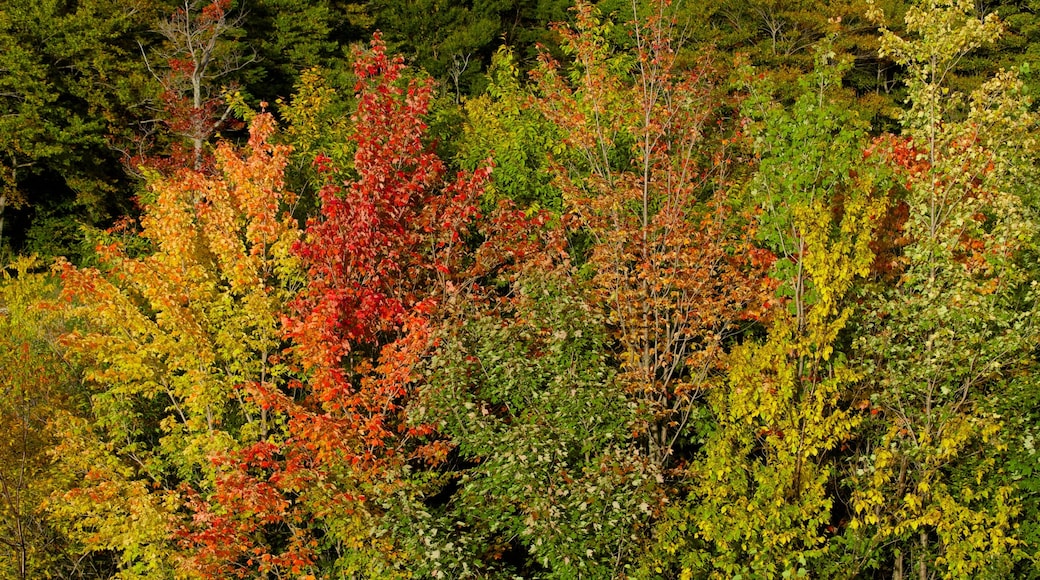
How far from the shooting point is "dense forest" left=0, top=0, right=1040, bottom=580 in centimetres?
1179

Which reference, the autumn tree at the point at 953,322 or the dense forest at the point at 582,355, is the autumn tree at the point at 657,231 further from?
the autumn tree at the point at 953,322

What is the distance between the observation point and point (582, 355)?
13359 mm

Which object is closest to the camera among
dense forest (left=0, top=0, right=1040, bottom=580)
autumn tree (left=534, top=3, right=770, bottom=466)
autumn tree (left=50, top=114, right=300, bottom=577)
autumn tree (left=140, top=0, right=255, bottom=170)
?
dense forest (left=0, top=0, right=1040, bottom=580)

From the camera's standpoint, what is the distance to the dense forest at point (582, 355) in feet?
38.7

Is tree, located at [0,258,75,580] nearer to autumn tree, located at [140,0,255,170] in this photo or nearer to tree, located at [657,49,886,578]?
autumn tree, located at [140,0,255,170]

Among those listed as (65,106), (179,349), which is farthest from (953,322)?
(65,106)

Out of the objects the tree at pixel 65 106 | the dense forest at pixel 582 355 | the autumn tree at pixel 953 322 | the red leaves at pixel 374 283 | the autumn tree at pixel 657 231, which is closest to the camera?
the autumn tree at pixel 953 322

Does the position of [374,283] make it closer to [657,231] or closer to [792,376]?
[657,231]

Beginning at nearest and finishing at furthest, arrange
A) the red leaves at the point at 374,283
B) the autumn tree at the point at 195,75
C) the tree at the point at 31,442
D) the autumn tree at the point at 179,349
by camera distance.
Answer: the red leaves at the point at 374,283
the autumn tree at the point at 179,349
the tree at the point at 31,442
the autumn tree at the point at 195,75

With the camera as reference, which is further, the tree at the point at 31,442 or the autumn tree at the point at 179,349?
the tree at the point at 31,442

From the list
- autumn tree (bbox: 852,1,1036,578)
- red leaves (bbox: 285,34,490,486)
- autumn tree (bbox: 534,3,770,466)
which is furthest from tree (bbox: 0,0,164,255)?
autumn tree (bbox: 852,1,1036,578)

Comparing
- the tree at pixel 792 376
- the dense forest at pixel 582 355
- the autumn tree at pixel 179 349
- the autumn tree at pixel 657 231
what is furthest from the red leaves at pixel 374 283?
the tree at pixel 792 376

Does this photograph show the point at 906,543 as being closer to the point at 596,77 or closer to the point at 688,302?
the point at 688,302

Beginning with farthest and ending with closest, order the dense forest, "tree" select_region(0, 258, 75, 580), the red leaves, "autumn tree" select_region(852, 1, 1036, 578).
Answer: "tree" select_region(0, 258, 75, 580), the red leaves, the dense forest, "autumn tree" select_region(852, 1, 1036, 578)
